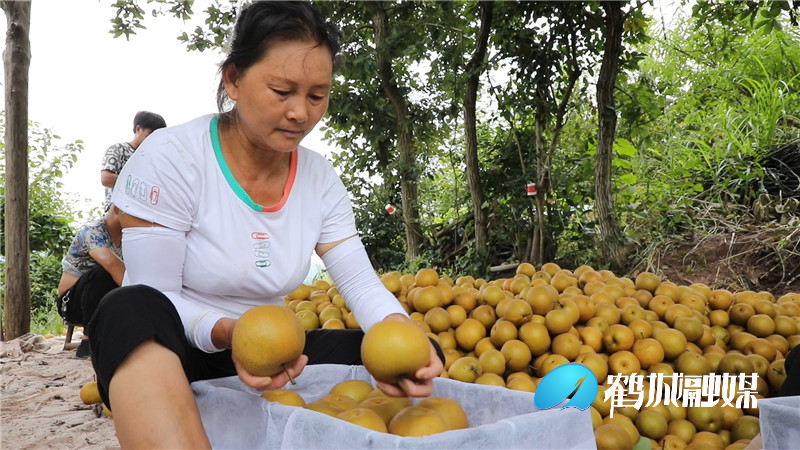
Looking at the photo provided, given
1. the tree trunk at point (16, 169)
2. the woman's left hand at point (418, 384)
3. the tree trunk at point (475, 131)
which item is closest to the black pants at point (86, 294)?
the tree trunk at point (16, 169)

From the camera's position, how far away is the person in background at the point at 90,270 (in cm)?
379

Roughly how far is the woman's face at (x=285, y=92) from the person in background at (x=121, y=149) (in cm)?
287

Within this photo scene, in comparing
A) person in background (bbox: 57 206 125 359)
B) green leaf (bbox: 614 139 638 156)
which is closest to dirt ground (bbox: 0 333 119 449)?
person in background (bbox: 57 206 125 359)

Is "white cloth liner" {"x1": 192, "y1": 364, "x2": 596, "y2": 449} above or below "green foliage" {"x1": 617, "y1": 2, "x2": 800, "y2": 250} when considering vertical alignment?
below

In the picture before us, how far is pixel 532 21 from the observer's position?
17.3 ft

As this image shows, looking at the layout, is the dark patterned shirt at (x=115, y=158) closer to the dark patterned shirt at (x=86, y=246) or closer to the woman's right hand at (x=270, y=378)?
the dark patterned shirt at (x=86, y=246)

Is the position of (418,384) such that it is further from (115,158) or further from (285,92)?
(115,158)

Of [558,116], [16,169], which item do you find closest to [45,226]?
[16,169]

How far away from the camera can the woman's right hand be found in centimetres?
123

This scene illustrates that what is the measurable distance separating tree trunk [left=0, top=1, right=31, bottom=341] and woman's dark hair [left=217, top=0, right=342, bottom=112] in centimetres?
442

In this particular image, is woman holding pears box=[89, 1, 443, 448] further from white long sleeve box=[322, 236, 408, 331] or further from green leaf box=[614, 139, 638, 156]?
green leaf box=[614, 139, 638, 156]

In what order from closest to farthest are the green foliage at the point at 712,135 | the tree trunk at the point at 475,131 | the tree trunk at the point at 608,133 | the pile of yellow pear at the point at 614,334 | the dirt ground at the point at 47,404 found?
1. the pile of yellow pear at the point at 614,334
2. the dirt ground at the point at 47,404
3. the tree trunk at the point at 608,133
4. the green foliage at the point at 712,135
5. the tree trunk at the point at 475,131

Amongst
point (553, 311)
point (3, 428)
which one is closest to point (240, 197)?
point (553, 311)

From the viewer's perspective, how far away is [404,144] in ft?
20.7
